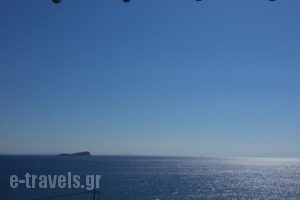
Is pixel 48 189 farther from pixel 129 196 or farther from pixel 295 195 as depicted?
pixel 295 195

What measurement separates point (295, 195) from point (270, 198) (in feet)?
30.7

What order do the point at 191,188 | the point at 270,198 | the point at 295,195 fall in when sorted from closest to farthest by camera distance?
the point at 270,198 → the point at 295,195 → the point at 191,188

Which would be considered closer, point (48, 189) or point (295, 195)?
point (48, 189)

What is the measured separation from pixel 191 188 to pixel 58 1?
93.5 meters

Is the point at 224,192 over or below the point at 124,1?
below

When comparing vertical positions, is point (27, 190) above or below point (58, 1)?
below

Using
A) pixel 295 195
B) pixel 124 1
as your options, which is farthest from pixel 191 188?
pixel 124 1

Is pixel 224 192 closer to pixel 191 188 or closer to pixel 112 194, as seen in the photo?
pixel 191 188

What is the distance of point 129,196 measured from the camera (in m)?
78.7

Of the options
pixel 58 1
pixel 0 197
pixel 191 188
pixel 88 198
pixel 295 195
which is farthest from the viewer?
pixel 191 188

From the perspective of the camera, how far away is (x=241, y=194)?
89688mm

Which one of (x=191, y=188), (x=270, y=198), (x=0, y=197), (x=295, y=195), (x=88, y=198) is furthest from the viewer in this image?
(x=191, y=188)

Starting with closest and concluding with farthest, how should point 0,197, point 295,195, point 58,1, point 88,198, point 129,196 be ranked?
→ point 58,1 → point 88,198 → point 0,197 → point 129,196 → point 295,195

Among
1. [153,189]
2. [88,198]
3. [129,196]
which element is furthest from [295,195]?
[88,198]
